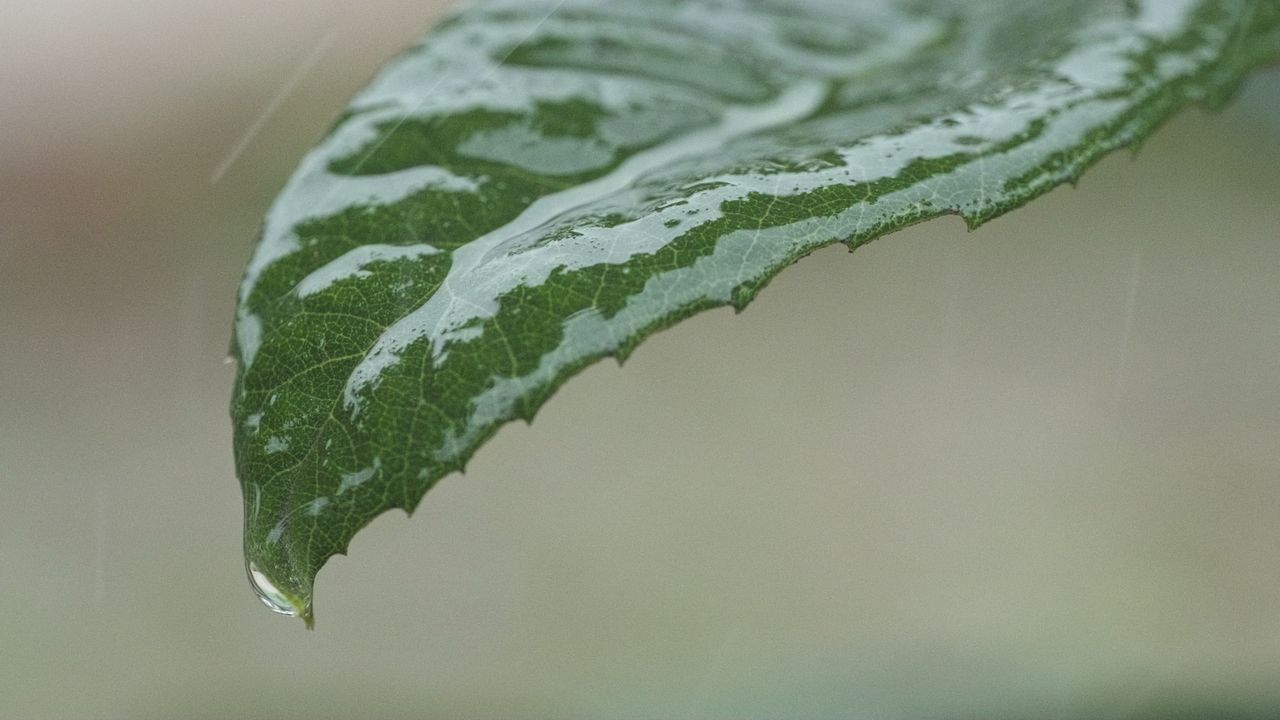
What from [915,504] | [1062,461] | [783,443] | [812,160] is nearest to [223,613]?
[783,443]

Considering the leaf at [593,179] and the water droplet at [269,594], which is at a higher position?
the leaf at [593,179]

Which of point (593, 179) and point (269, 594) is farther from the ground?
point (593, 179)

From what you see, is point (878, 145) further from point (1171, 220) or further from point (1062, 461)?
point (1062, 461)

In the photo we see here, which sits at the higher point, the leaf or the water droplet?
the leaf

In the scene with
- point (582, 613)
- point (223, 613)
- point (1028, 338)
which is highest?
point (1028, 338)

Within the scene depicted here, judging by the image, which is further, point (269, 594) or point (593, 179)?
point (593, 179)

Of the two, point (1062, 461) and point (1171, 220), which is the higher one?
point (1171, 220)
